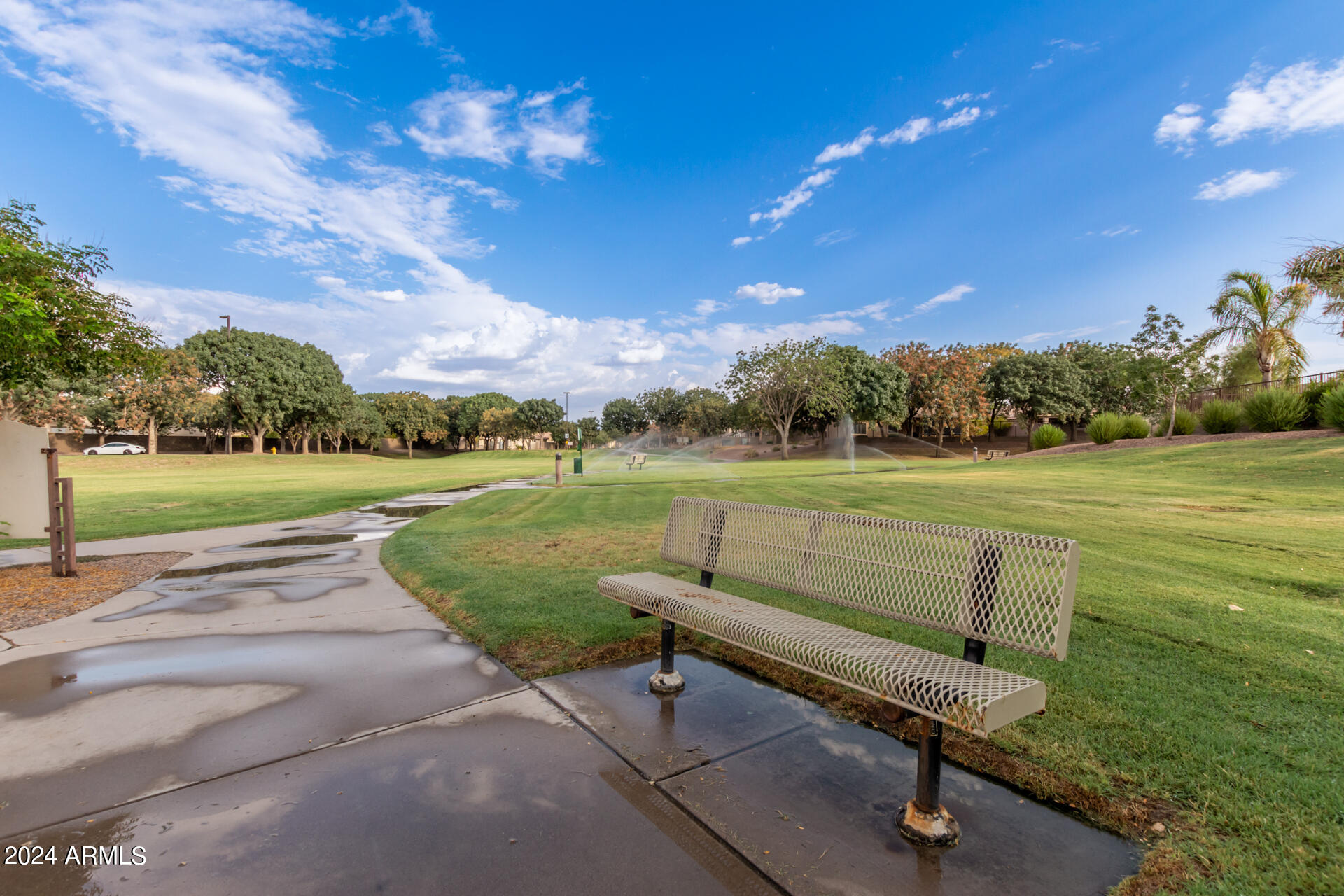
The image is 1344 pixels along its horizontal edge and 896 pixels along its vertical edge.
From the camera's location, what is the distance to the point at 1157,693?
317 cm

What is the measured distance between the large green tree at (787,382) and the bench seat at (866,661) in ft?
134

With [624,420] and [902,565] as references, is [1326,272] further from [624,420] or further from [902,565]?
[624,420]

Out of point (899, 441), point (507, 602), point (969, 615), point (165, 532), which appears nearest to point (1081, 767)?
point (969, 615)

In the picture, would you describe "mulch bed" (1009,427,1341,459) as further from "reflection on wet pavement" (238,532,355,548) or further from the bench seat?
"reflection on wet pavement" (238,532,355,548)

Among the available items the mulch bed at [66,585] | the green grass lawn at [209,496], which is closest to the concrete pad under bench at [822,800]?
the mulch bed at [66,585]

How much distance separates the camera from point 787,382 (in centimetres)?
4481

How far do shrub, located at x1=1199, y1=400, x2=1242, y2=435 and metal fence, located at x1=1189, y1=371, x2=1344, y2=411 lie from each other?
37.4 inches

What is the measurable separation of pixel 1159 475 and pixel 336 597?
64.9ft

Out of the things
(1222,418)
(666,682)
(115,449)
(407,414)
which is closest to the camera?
(666,682)

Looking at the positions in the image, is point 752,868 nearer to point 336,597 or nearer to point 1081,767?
point 1081,767

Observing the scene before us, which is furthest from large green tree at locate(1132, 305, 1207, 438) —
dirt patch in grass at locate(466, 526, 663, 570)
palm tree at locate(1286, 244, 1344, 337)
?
dirt patch in grass at locate(466, 526, 663, 570)

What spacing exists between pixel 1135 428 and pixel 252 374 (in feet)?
188

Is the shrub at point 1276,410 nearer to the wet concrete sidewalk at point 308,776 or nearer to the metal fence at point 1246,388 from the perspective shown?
the metal fence at point 1246,388

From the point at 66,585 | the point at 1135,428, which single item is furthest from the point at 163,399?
the point at 1135,428
